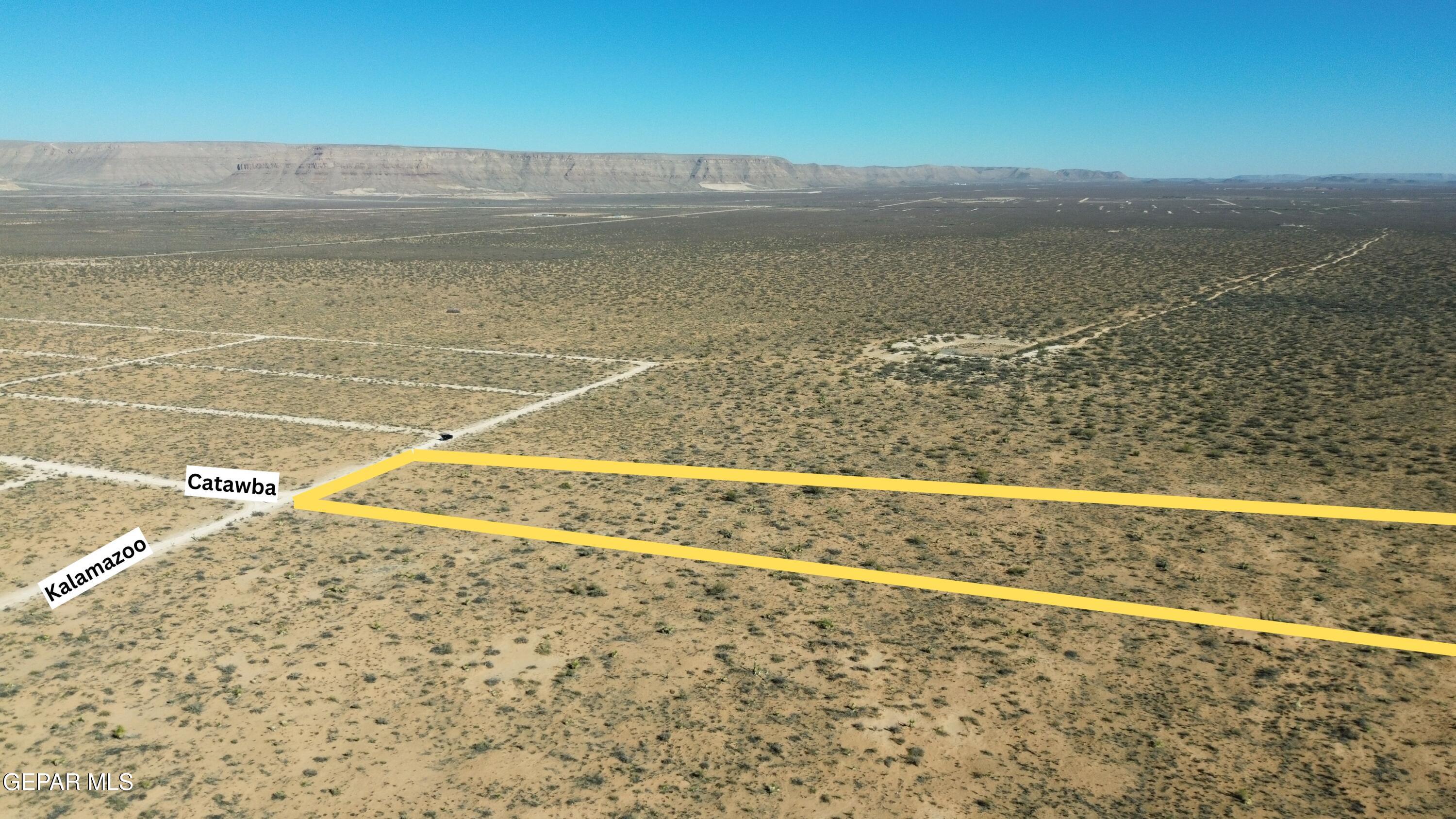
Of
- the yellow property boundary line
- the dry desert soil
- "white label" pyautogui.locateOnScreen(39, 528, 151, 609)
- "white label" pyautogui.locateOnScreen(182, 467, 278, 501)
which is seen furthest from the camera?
"white label" pyautogui.locateOnScreen(39, 528, 151, 609)

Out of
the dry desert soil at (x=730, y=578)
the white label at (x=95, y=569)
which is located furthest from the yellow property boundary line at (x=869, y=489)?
the white label at (x=95, y=569)

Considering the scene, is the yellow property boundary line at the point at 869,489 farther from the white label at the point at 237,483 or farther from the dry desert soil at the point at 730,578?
the white label at the point at 237,483

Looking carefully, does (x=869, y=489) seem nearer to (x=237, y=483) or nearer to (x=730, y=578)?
(x=730, y=578)

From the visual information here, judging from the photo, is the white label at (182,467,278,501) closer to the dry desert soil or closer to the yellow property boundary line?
the dry desert soil

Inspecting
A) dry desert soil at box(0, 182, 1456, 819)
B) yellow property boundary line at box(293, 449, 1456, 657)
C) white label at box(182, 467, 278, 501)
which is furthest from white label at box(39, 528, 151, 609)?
yellow property boundary line at box(293, 449, 1456, 657)

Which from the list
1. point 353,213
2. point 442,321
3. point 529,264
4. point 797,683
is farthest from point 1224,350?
point 353,213

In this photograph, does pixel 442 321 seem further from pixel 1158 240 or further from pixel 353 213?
pixel 353 213
